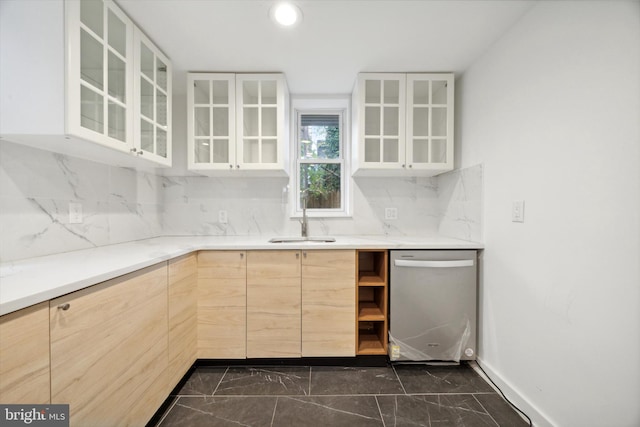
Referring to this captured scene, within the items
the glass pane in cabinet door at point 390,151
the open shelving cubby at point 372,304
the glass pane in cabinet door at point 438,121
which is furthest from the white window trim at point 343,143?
the glass pane in cabinet door at point 438,121

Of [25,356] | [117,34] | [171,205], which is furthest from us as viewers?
[171,205]

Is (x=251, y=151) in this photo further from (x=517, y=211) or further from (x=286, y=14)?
(x=517, y=211)

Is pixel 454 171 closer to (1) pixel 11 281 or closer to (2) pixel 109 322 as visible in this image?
(2) pixel 109 322

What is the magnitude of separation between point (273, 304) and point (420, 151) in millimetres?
1673

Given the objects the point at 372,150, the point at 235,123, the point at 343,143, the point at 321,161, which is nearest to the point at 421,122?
the point at 372,150

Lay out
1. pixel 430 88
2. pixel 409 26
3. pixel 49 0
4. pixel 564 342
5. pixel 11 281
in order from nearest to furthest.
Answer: pixel 11 281
pixel 49 0
pixel 564 342
pixel 409 26
pixel 430 88

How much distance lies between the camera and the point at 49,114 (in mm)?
1059

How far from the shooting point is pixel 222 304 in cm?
172

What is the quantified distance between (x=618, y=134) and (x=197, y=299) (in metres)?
2.33

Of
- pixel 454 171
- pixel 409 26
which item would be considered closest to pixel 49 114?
pixel 409 26

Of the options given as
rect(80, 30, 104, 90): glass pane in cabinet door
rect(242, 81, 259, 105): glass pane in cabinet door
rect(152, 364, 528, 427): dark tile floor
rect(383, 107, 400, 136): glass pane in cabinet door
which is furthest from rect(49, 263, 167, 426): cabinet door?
rect(383, 107, 400, 136): glass pane in cabinet door

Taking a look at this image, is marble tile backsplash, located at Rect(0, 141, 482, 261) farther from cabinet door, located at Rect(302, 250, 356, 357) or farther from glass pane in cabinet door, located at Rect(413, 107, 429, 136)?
cabinet door, located at Rect(302, 250, 356, 357)

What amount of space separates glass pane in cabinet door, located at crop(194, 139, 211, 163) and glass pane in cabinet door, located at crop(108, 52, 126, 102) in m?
0.62

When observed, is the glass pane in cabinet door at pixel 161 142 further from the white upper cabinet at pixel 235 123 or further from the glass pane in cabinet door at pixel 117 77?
the glass pane in cabinet door at pixel 117 77
